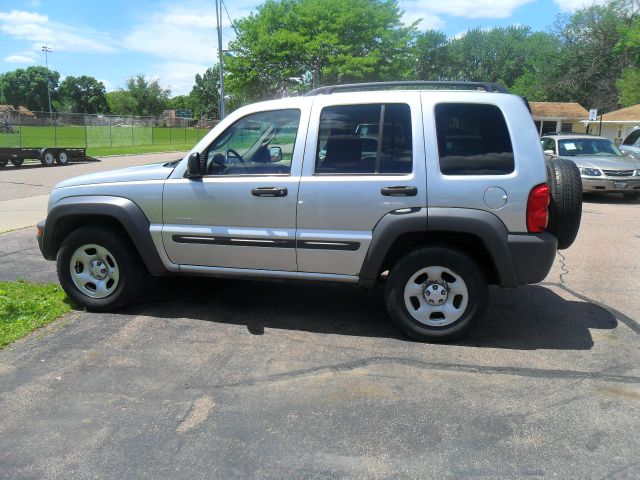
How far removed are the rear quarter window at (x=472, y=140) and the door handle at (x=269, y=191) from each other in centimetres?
125

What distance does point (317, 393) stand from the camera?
11.4 ft

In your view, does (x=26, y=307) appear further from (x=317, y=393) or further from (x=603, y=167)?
(x=603, y=167)

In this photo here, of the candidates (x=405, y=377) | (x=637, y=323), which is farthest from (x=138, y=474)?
(x=637, y=323)

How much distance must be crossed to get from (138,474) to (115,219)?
2.64 meters

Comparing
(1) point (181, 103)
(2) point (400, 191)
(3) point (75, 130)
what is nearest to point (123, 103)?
(1) point (181, 103)

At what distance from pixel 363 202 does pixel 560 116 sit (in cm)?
4879

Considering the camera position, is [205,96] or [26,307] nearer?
[26,307]

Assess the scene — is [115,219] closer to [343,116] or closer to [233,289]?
[233,289]

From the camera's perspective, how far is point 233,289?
569 centimetres

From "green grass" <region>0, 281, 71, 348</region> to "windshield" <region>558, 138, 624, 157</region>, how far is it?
41.0 feet

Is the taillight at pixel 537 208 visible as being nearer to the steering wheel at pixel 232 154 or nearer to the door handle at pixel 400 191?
the door handle at pixel 400 191

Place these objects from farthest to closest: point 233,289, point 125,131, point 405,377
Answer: point 125,131 → point 233,289 → point 405,377

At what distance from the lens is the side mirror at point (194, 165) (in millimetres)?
4371

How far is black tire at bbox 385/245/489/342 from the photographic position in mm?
4078
